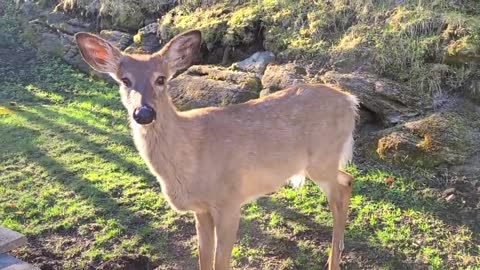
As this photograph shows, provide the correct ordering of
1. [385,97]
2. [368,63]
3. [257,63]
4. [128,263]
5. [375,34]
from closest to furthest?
[128,263] < [385,97] < [368,63] < [375,34] < [257,63]

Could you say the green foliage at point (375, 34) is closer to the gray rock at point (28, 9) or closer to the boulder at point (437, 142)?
the boulder at point (437, 142)

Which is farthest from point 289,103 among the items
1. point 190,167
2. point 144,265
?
point 144,265

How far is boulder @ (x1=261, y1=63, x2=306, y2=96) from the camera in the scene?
7395 mm

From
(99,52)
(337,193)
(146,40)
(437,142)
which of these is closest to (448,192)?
(437,142)

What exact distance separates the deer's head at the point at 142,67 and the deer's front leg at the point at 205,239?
0.95m

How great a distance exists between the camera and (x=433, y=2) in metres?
7.56

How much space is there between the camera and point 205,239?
Answer: 15.9 ft

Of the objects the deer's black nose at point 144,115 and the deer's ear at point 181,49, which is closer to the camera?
the deer's black nose at point 144,115

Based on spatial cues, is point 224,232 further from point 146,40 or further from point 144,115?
point 146,40

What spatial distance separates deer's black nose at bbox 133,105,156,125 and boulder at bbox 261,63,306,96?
340 centimetres

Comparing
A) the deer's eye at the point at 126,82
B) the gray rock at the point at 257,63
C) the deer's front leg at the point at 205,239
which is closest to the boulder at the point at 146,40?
the gray rock at the point at 257,63

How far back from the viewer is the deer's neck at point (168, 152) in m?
4.47

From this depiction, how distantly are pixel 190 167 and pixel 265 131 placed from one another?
72 centimetres

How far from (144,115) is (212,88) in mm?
3772
